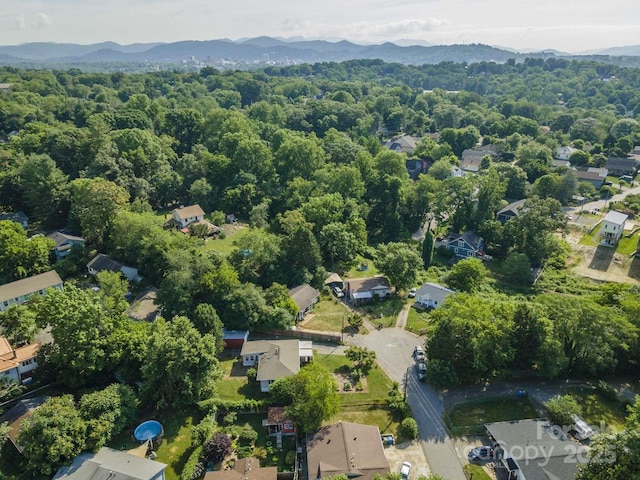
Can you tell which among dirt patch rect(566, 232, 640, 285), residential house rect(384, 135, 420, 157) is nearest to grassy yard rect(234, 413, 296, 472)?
dirt patch rect(566, 232, 640, 285)

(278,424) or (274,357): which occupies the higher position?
(274,357)

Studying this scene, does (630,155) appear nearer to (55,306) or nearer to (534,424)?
(534,424)

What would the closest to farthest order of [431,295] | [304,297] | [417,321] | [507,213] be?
[417,321] → [304,297] → [431,295] → [507,213]

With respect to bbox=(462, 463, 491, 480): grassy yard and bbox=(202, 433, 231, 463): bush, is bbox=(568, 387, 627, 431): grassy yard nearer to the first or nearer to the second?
bbox=(462, 463, 491, 480): grassy yard

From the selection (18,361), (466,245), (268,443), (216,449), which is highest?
(18,361)

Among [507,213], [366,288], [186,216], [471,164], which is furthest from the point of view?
[471,164]

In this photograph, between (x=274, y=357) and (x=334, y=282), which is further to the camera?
(x=334, y=282)

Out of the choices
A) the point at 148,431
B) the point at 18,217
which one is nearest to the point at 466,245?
the point at 148,431

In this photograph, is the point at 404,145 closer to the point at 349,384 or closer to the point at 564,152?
the point at 564,152
